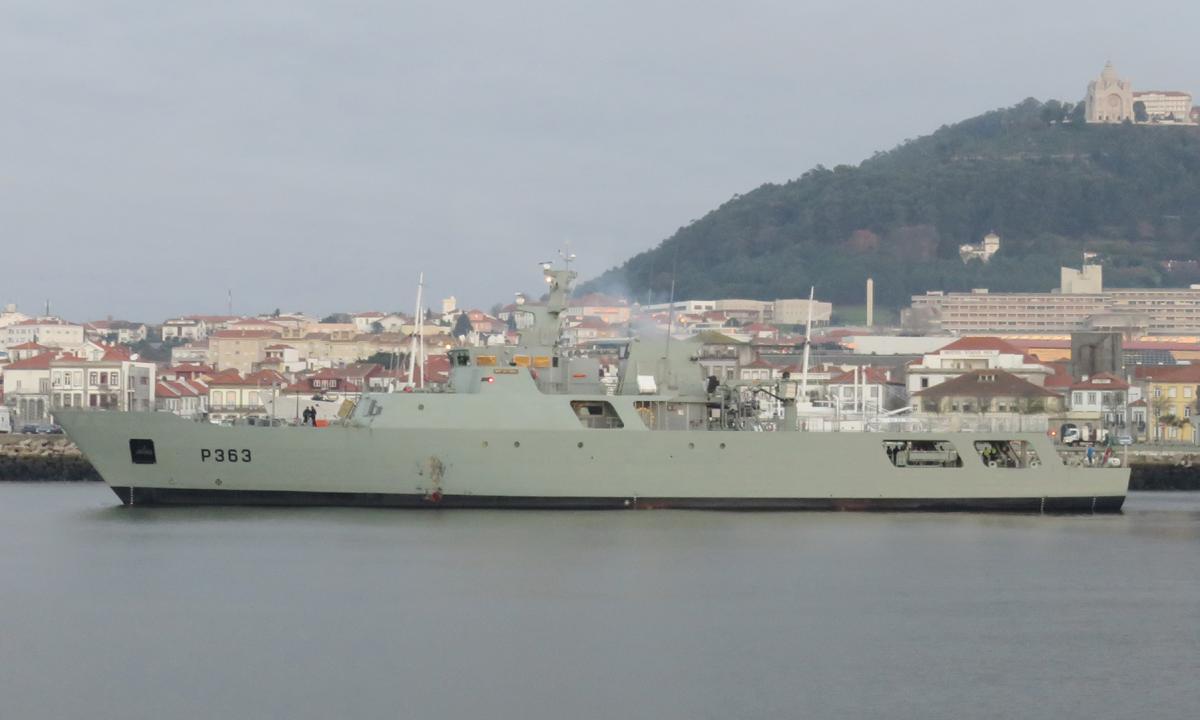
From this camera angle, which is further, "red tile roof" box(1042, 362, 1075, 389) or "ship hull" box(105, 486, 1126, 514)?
"red tile roof" box(1042, 362, 1075, 389)

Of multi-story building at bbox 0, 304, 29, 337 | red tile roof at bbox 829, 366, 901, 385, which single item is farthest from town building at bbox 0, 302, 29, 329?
red tile roof at bbox 829, 366, 901, 385

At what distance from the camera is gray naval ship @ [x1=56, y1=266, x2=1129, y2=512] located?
30391 mm

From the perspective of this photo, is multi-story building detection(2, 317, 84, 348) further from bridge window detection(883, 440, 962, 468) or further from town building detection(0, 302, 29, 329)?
bridge window detection(883, 440, 962, 468)

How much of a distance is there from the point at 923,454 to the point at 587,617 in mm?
12438

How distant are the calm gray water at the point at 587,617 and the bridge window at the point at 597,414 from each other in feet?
5.04

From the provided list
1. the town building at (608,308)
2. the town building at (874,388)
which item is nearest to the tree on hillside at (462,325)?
the town building at (874,388)

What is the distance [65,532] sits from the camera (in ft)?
93.0

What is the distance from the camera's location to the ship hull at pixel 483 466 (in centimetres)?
3036

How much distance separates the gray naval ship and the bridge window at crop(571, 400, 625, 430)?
3 centimetres

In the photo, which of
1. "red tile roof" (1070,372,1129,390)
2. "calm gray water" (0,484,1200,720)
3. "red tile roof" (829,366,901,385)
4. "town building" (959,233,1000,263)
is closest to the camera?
"calm gray water" (0,484,1200,720)

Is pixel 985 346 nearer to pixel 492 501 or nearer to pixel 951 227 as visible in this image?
pixel 492 501

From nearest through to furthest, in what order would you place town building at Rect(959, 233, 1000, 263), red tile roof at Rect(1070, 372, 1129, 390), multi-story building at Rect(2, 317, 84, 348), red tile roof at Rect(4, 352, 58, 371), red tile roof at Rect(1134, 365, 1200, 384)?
red tile roof at Rect(1070, 372, 1129, 390) < red tile roof at Rect(1134, 365, 1200, 384) < red tile roof at Rect(4, 352, 58, 371) < multi-story building at Rect(2, 317, 84, 348) < town building at Rect(959, 233, 1000, 263)

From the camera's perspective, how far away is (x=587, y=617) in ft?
68.9

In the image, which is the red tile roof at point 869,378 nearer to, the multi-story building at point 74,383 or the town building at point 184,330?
the multi-story building at point 74,383
